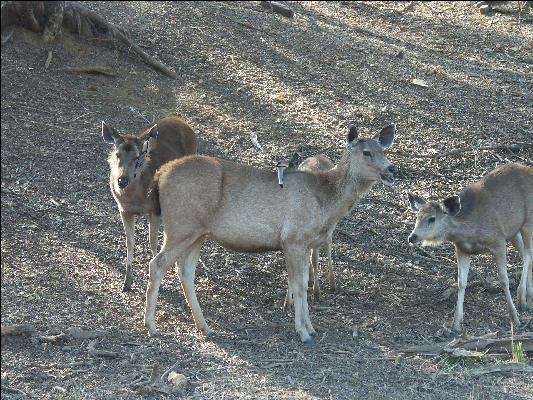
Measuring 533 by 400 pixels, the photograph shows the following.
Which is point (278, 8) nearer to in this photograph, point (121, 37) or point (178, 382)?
point (121, 37)

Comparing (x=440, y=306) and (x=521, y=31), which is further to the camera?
(x=521, y=31)

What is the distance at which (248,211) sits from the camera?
827cm

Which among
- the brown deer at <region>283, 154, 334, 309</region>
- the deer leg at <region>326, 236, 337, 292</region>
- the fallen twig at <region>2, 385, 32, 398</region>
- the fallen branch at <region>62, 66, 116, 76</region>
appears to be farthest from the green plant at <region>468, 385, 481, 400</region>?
the fallen branch at <region>62, 66, 116, 76</region>

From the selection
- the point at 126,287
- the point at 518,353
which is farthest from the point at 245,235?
the point at 518,353

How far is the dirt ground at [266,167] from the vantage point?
7293mm

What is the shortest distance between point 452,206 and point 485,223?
487 millimetres

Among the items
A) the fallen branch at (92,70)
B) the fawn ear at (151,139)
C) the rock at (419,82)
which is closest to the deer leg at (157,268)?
the fawn ear at (151,139)

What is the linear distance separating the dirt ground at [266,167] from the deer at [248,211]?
2.08 feet

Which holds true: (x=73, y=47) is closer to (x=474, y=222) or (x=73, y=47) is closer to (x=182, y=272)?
(x=182, y=272)

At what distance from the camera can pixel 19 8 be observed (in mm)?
13781

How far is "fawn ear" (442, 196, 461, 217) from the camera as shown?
8891mm

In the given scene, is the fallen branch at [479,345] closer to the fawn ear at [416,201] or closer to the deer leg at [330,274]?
the deer leg at [330,274]

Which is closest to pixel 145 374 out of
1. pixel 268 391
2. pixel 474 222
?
pixel 268 391

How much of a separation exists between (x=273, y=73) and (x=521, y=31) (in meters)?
6.46
